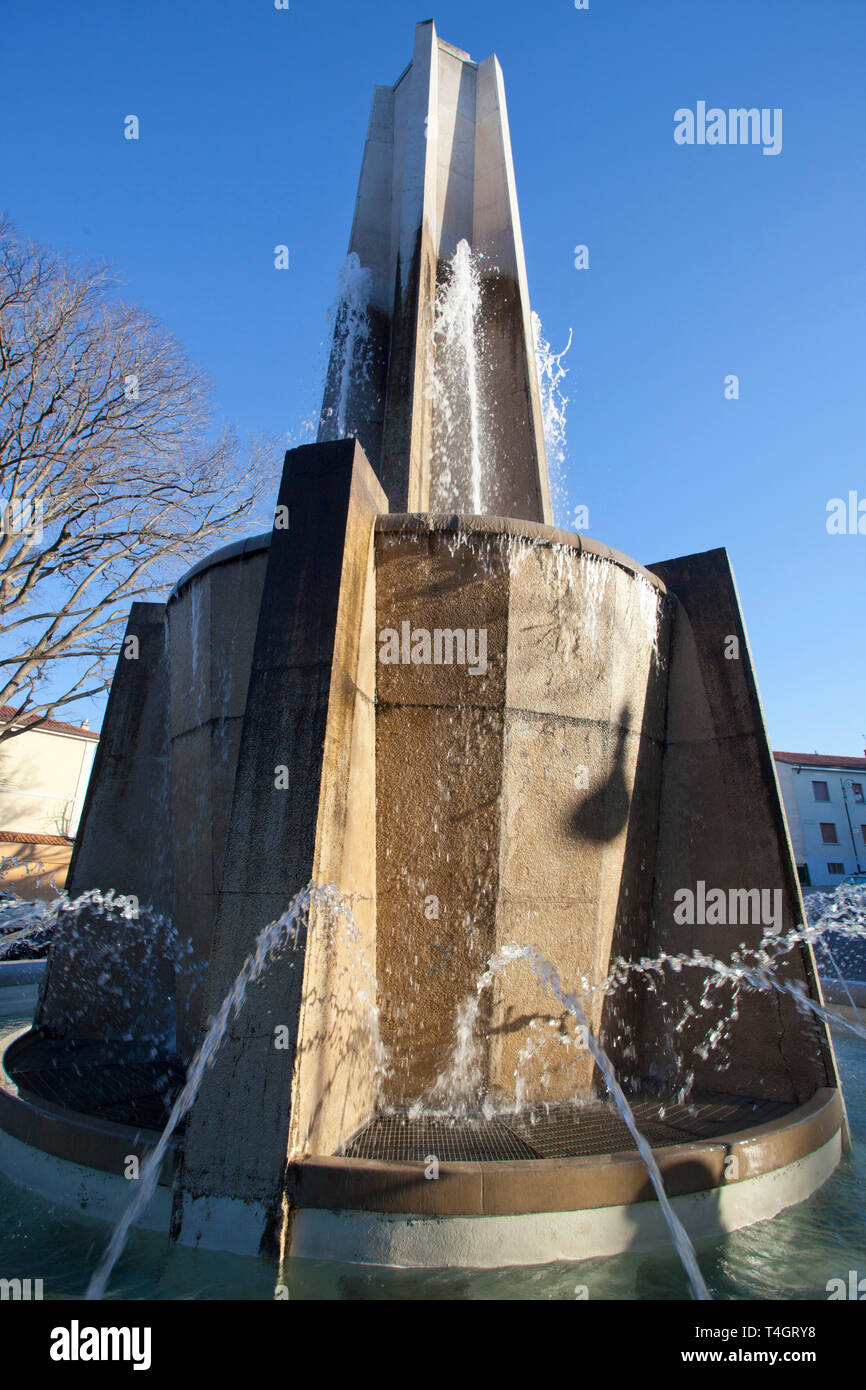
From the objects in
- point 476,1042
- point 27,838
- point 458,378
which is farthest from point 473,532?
point 27,838

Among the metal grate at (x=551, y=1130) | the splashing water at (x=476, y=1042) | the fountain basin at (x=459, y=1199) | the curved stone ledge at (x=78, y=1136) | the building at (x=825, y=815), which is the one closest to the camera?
the fountain basin at (x=459, y=1199)

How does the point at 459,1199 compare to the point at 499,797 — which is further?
the point at 499,797

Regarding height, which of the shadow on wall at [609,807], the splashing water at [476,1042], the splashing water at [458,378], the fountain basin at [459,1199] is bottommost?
the fountain basin at [459,1199]

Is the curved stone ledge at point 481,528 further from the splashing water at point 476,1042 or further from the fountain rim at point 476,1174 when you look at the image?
→ the fountain rim at point 476,1174

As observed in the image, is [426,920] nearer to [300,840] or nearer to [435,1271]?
[300,840]

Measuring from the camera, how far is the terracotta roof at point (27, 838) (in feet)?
93.5

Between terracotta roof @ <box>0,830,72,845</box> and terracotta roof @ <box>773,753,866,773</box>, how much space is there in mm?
34336

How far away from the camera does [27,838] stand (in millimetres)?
29156

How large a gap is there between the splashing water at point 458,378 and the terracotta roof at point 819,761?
123 ft

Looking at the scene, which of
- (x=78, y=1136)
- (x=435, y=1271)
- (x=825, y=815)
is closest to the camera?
(x=435, y=1271)

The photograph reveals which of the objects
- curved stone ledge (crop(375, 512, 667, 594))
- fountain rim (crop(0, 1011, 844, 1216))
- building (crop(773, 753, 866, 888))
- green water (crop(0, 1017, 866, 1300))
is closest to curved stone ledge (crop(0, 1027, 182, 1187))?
fountain rim (crop(0, 1011, 844, 1216))

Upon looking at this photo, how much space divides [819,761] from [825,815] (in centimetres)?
305

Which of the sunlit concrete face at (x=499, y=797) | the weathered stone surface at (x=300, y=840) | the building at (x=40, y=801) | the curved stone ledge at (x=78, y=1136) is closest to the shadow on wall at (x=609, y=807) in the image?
the sunlit concrete face at (x=499, y=797)

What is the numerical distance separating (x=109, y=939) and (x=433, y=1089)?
3535 mm
